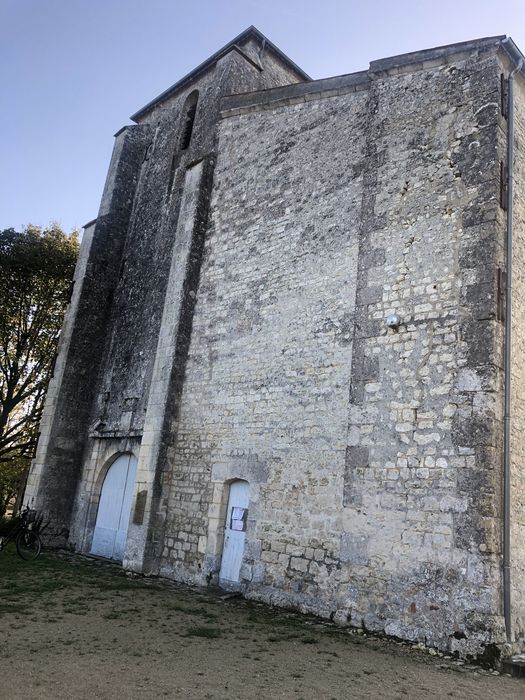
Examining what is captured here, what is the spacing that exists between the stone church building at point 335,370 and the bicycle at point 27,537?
452 millimetres

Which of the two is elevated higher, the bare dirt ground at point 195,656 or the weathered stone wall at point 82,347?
the weathered stone wall at point 82,347

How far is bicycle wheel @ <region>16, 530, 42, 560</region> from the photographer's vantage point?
35.7 feet

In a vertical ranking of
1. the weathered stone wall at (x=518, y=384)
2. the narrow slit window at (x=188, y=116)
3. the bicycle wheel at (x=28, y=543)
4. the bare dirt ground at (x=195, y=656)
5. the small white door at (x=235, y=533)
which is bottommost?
the bare dirt ground at (x=195, y=656)

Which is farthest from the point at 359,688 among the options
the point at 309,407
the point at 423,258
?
the point at 423,258

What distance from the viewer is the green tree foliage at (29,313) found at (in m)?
16.3

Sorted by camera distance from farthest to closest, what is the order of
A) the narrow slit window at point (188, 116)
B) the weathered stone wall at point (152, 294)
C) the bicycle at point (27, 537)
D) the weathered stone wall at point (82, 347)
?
1. the narrow slit window at point (188, 116)
2. the weathered stone wall at point (82, 347)
3. the bicycle at point (27, 537)
4. the weathered stone wall at point (152, 294)

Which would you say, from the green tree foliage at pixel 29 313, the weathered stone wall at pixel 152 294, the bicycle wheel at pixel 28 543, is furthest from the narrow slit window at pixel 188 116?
the bicycle wheel at pixel 28 543

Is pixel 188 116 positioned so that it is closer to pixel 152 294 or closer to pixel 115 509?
pixel 152 294

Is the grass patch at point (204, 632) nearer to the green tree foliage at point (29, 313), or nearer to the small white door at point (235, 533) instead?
the small white door at point (235, 533)

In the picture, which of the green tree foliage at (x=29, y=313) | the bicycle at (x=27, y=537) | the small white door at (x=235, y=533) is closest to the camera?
the small white door at (x=235, y=533)

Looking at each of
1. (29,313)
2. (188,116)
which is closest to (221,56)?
(188,116)

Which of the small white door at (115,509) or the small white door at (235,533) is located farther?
the small white door at (115,509)

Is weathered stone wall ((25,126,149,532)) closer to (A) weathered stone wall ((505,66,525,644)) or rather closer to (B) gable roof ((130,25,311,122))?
(B) gable roof ((130,25,311,122))

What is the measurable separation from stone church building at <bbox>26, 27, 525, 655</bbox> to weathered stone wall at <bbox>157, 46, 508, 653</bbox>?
3 cm
